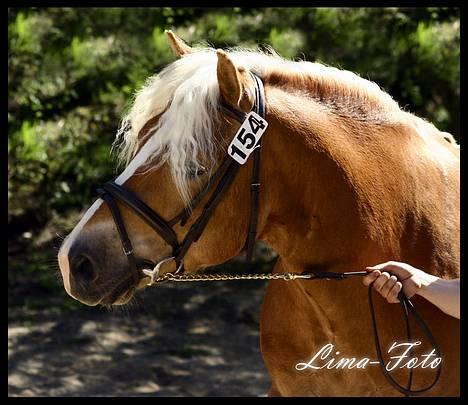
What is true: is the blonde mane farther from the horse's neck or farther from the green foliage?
the green foliage

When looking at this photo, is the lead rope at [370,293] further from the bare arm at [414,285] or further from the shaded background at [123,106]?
the shaded background at [123,106]

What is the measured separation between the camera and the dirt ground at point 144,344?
511 cm

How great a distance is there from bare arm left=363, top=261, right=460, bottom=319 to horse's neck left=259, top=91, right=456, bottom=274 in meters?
0.16

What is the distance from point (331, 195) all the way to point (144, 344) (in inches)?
139

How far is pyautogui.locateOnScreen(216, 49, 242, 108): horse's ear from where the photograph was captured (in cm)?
234

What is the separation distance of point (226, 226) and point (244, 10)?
382 cm

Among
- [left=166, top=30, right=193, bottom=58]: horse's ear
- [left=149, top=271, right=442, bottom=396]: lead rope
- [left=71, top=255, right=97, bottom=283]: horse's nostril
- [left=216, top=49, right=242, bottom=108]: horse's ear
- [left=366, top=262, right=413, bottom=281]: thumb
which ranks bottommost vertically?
[left=149, top=271, right=442, bottom=396]: lead rope

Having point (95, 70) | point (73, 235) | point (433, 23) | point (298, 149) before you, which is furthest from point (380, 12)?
point (73, 235)

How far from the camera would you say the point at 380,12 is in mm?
6102

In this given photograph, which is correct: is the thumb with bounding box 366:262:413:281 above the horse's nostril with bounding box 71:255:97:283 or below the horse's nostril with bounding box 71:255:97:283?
below

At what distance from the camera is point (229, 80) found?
2396 millimetres

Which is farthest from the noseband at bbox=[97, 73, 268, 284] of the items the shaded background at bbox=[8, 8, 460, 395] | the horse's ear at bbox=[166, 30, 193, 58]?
the shaded background at bbox=[8, 8, 460, 395]

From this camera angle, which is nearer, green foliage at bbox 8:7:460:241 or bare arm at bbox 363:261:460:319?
bare arm at bbox 363:261:460:319

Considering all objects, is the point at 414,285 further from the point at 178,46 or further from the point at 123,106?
the point at 123,106
